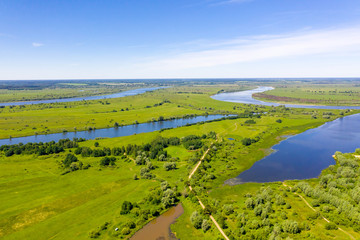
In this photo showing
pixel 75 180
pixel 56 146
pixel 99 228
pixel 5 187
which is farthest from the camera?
pixel 56 146

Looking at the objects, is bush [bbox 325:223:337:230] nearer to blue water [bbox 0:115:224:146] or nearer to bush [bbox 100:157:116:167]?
bush [bbox 100:157:116:167]

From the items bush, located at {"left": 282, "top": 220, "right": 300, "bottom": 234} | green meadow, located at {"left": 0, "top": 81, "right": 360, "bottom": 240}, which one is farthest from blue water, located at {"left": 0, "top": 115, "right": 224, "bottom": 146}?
bush, located at {"left": 282, "top": 220, "right": 300, "bottom": 234}

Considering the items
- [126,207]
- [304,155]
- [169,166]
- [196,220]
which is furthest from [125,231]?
[304,155]

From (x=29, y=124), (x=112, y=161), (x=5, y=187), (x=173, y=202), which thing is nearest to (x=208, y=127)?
(x=112, y=161)

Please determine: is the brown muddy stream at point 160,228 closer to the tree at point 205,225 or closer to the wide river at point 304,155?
the tree at point 205,225

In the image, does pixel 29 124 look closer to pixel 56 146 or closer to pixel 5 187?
pixel 56 146

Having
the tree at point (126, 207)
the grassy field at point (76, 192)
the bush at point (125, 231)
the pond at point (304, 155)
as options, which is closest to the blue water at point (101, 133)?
the grassy field at point (76, 192)

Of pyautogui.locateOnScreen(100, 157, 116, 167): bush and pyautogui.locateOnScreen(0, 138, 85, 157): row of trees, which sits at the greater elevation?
pyautogui.locateOnScreen(0, 138, 85, 157): row of trees
